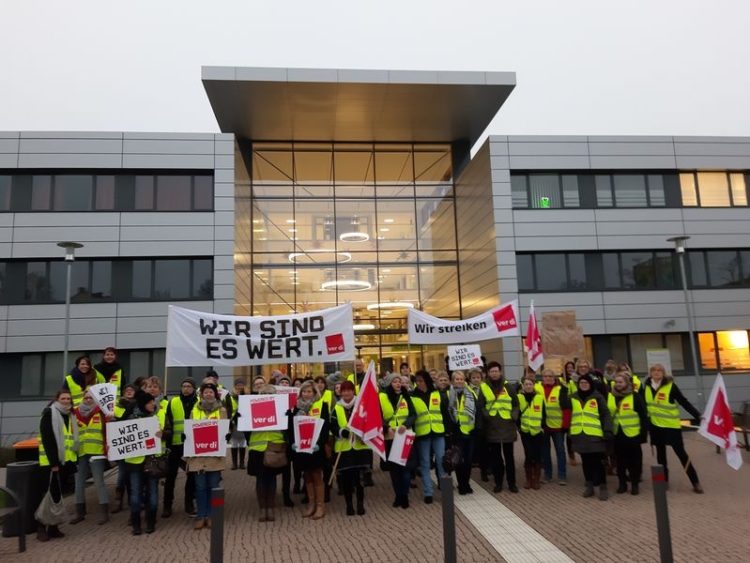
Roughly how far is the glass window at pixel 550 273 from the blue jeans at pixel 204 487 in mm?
18191

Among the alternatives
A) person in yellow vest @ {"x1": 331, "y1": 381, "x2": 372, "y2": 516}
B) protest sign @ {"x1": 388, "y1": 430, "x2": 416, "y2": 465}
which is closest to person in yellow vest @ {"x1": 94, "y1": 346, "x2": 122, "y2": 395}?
person in yellow vest @ {"x1": 331, "y1": 381, "x2": 372, "y2": 516}

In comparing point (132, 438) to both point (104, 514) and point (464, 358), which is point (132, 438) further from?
point (464, 358)

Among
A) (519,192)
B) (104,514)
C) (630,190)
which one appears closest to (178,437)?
(104,514)

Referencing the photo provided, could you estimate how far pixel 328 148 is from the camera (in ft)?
93.5

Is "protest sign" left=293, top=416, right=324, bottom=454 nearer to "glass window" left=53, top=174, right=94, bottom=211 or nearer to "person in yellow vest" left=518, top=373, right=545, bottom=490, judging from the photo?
"person in yellow vest" left=518, top=373, right=545, bottom=490

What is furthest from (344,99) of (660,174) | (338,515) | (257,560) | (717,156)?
(257,560)

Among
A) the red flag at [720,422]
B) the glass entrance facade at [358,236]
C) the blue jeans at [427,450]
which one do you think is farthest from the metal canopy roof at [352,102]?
the blue jeans at [427,450]

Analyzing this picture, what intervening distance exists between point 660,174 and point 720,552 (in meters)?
22.2

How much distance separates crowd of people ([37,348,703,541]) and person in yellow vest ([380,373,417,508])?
0.05 ft

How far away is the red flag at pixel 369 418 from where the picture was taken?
8.76 m

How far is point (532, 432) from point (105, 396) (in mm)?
7169

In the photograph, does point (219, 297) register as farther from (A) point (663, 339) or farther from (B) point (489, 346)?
(A) point (663, 339)

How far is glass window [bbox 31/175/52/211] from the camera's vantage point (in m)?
23.1

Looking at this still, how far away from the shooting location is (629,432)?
960cm
